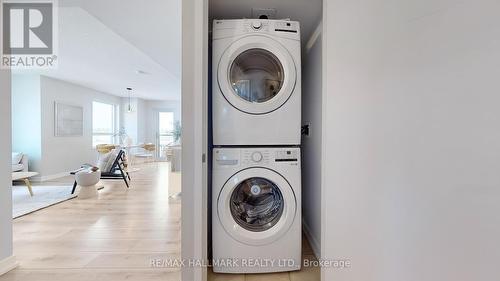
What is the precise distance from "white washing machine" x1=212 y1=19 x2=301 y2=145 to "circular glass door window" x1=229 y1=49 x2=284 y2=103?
3cm

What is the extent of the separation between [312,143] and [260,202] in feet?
2.13

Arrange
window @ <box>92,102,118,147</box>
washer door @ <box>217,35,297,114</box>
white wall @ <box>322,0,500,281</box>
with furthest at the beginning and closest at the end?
window @ <box>92,102,118,147</box>, washer door @ <box>217,35,297,114</box>, white wall @ <box>322,0,500,281</box>

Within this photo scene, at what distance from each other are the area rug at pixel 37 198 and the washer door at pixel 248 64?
10.0 ft

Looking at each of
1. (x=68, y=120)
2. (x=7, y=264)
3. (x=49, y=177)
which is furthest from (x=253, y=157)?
(x=68, y=120)

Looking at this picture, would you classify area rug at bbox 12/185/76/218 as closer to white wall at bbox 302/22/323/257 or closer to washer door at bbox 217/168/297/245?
washer door at bbox 217/168/297/245

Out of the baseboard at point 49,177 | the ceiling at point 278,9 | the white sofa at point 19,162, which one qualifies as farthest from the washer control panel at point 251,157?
the baseboard at point 49,177

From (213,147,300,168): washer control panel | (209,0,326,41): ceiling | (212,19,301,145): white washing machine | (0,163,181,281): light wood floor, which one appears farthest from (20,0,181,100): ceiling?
(0,163,181,281): light wood floor

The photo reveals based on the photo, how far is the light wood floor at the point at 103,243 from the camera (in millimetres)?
1505

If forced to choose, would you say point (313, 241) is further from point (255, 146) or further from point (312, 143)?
point (255, 146)

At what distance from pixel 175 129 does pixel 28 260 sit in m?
6.86

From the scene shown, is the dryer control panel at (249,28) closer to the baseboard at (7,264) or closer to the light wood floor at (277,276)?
the light wood floor at (277,276)

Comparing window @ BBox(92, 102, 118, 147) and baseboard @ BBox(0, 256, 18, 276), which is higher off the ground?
window @ BBox(92, 102, 118, 147)

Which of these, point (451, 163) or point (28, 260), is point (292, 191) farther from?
point (28, 260)

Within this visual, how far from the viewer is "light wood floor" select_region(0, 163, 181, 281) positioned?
1.53 meters
